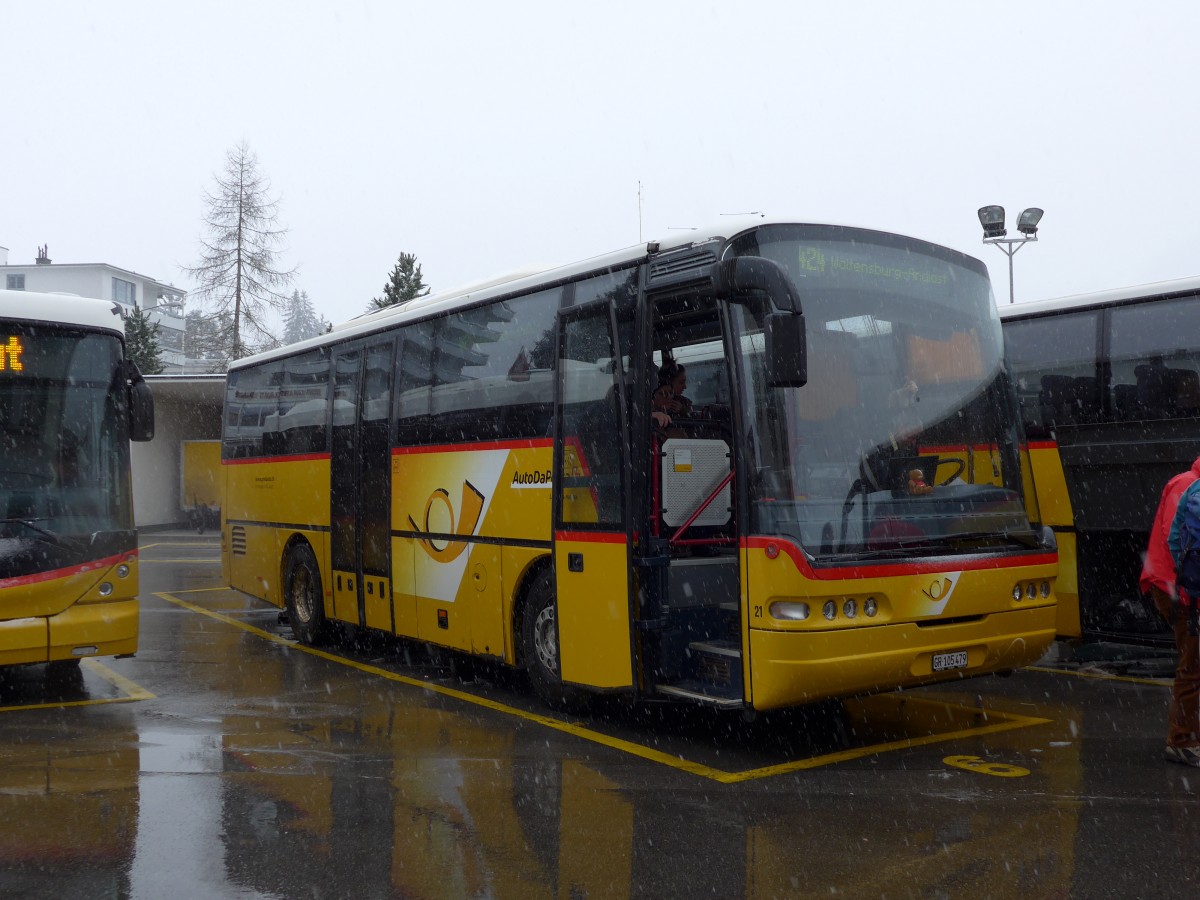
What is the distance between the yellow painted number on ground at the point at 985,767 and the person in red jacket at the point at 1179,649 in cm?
96

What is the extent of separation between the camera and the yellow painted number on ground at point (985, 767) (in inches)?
263

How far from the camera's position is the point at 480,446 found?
9305 millimetres

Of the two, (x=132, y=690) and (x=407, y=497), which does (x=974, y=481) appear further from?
(x=132, y=690)

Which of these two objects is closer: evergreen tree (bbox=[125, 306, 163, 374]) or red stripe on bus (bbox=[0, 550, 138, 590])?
red stripe on bus (bbox=[0, 550, 138, 590])

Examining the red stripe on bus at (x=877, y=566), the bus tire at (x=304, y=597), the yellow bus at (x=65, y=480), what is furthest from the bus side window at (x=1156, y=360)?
the yellow bus at (x=65, y=480)

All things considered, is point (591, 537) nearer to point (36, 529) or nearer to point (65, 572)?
point (65, 572)

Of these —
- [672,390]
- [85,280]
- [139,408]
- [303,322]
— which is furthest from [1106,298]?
[303,322]

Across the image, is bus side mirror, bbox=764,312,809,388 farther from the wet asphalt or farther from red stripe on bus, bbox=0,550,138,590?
red stripe on bus, bbox=0,550,138,590

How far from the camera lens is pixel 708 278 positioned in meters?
6.98

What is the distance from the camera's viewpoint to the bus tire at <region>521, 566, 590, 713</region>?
27.7ft

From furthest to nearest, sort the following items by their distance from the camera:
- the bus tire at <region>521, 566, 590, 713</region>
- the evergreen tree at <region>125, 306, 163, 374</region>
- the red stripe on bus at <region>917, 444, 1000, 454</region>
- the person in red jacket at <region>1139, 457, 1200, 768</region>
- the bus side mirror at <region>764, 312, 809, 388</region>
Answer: the evergreen tree at <region>125, 306, 163, 374</region>, the bus tire at <region>521, 566, 590, 713</region>, the red stripe on bus at <region>917, 444, 1000, 454</region>, the person in red jacket at <region>1139, 457, 1200, 768</region>, the bus side mirror at <region>764, 312, 809, 388</region>

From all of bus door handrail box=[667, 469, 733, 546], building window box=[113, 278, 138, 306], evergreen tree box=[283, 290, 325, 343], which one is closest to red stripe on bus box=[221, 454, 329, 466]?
bus door handrail box=[667, 469, 733, 546]

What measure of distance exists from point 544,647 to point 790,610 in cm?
259

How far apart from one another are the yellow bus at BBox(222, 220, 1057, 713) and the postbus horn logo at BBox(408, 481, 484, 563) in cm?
2
